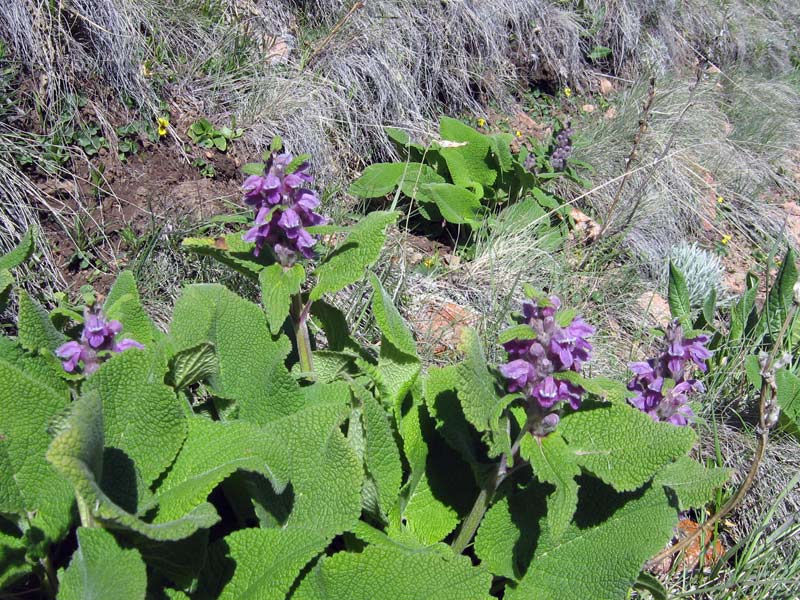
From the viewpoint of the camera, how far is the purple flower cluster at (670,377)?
1.95 m

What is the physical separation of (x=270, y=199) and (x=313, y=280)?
60.1 inches

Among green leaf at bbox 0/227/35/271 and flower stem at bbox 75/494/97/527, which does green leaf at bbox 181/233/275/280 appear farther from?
flower stem at bbox 75/494/97/527

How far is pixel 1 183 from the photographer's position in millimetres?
2953

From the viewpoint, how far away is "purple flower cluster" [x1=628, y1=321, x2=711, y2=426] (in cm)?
195

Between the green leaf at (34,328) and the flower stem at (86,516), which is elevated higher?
the green leaf at (34,328)

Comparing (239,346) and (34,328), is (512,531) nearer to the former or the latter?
(239,346)

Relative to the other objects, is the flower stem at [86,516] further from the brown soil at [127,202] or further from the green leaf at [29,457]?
the brown soil at [127,202]

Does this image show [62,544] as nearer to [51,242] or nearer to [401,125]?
[51,242]

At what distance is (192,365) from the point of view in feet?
5.82

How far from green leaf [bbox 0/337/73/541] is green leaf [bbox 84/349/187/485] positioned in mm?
94

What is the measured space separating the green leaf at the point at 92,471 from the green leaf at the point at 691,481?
49.1 inches

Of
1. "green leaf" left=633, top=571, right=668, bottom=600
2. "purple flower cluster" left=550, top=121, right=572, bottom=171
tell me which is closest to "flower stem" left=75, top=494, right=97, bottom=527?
"green leaf" left=633, top=571, right=668, bottom=600

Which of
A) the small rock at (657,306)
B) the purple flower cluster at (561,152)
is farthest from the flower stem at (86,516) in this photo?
the purple flower cluster at (561,152)

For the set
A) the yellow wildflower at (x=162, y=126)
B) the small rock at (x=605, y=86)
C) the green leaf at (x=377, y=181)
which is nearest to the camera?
the yellow wildflower at (x=162, y=126)
